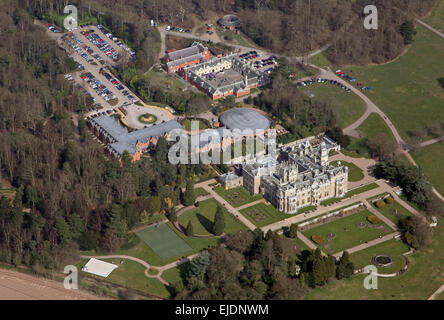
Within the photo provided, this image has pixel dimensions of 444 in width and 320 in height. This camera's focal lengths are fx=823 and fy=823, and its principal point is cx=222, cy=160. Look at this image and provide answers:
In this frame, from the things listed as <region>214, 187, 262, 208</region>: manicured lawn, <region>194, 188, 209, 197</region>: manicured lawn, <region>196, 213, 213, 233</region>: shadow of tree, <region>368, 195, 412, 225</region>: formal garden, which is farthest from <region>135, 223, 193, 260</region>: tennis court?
<region>368, 195, 412, 225</region>: formal garden

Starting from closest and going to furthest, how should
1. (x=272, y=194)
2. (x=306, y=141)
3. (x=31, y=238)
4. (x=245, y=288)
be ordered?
(x=245, y=288)
(x=31, y=238)
(x=272, y=194)
(x=306, y=141)

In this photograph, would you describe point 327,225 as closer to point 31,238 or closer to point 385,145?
point 385,145

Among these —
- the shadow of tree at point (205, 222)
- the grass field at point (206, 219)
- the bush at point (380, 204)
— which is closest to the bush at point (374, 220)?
the bush at point (380, 204)

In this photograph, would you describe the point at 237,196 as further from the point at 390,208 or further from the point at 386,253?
the point at 386,253

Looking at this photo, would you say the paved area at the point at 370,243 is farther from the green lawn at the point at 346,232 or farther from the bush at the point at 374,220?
the bush at the point at 374,220

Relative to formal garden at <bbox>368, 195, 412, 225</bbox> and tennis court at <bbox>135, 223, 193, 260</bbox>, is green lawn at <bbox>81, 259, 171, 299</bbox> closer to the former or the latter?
tennis court at <bbox>135, 223, 193, 260</bbox>

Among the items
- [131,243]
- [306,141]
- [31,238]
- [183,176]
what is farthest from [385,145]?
[31,238]
